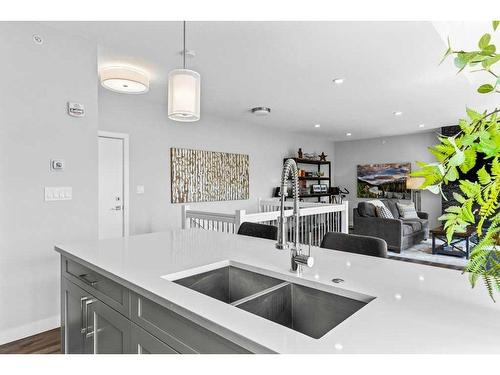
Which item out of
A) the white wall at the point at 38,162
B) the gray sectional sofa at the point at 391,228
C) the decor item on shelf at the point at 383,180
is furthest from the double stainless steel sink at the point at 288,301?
the decor item on shelf at the point at 383,180

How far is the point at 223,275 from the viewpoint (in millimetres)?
1504

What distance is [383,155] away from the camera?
779cm

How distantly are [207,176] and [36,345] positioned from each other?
11.2 feet

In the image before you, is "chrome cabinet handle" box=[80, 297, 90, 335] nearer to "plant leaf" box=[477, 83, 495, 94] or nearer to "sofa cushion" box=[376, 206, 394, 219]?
"plant leaf" box=[477, 83, 495, 94]

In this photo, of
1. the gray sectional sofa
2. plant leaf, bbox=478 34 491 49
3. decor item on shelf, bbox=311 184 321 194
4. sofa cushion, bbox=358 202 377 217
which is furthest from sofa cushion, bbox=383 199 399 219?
plant leaf, bbox=478 34 491 49

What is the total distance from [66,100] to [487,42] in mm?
2907

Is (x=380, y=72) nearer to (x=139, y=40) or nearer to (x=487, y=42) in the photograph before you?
(x=139, y=40)

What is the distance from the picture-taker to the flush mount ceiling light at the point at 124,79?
10.3 feet

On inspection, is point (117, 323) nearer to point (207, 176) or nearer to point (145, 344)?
point (145, 344)

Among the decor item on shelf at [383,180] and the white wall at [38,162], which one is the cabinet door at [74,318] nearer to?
the white wall at [38,162]

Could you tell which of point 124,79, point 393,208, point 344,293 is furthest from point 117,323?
point 393,208

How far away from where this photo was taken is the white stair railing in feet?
11.7

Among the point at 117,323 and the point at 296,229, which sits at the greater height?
the point at 296,229
